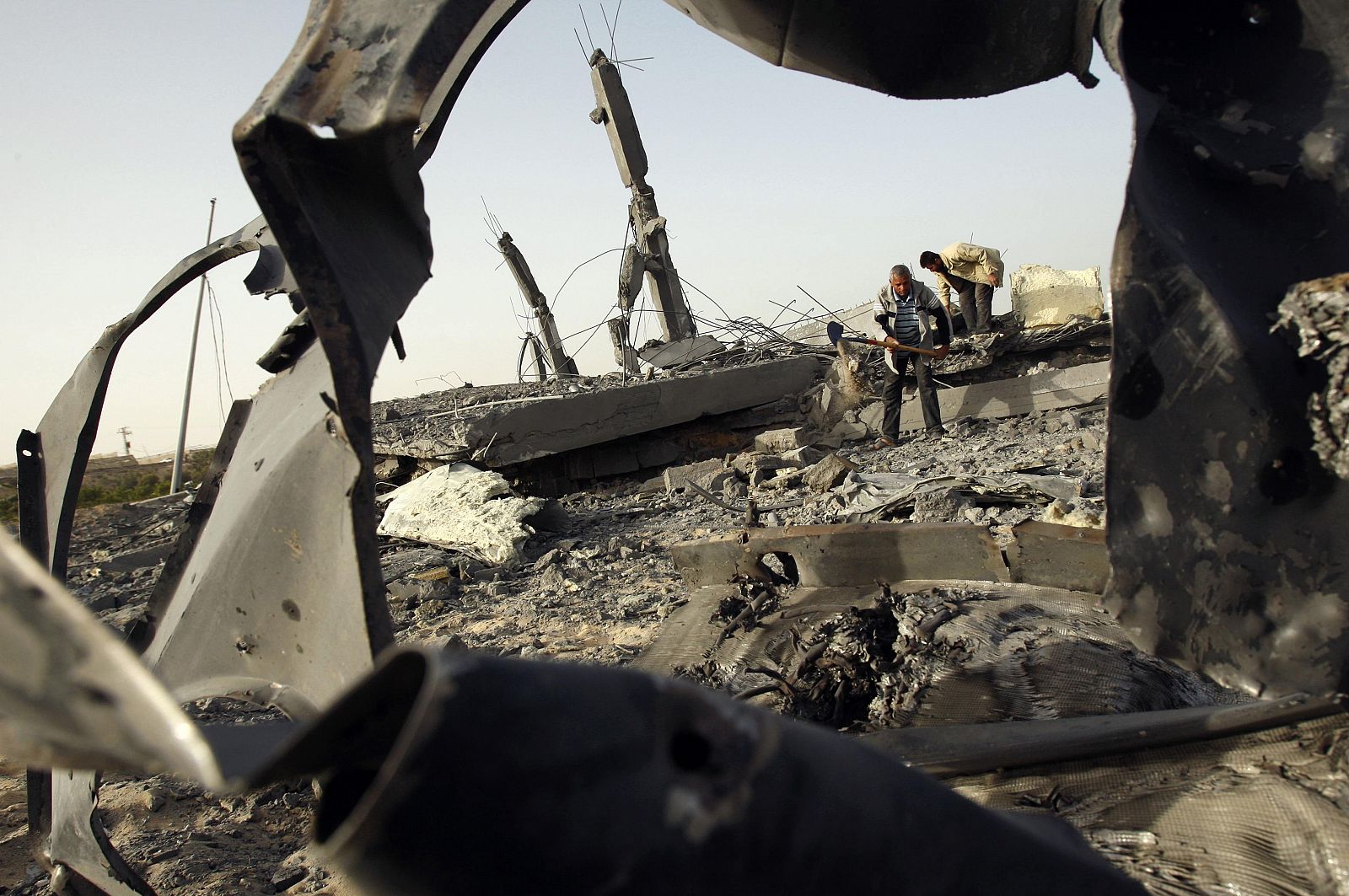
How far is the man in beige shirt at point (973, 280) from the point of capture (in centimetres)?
998

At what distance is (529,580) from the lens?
5035 mm

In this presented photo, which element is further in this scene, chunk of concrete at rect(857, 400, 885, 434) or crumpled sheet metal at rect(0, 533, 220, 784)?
chunk of concrete at rect(857, 400, 885, 434)

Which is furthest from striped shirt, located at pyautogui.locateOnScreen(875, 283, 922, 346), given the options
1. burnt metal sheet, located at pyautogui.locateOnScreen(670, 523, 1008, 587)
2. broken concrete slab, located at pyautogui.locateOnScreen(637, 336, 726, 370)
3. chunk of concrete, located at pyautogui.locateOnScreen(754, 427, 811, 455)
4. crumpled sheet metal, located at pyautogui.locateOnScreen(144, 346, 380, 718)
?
crumpled sheet metal, located at pyautogui.locateOnScreen(144, 346, 380, 718)

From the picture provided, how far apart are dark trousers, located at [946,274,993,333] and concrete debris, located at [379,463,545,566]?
6.18 meters

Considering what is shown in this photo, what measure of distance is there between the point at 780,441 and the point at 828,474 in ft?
6.99

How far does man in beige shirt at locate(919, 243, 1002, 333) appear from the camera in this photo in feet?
32.8

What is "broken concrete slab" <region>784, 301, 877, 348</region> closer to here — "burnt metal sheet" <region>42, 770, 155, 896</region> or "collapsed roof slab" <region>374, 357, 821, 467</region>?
"collapsed roof slab" <region>374, 357, 821, 467</region>

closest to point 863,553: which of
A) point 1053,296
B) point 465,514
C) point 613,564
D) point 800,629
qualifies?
point 800,629

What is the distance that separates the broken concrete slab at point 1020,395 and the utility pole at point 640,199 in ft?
18.1

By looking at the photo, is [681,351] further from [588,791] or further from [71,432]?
[588,791]

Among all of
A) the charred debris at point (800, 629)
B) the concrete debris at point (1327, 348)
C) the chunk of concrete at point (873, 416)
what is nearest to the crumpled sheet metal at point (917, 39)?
the charred debris at point (800, 629)

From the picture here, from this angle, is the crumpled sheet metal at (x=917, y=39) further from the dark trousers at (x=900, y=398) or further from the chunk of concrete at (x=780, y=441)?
the dark trousers at (x=900, y=398)

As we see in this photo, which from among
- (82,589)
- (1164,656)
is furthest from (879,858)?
(82,589)

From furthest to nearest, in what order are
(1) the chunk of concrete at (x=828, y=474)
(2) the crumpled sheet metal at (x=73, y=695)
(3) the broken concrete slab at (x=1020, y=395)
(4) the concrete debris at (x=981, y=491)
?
(3) the broken concrete slab at (x=1020, y=395) < (1) the chunk of concrete at (x=828, y=474) < (4) the concrete debris at (x=981, y=491) < (2) the crumpled sheet metal at (x=73, y=695)
